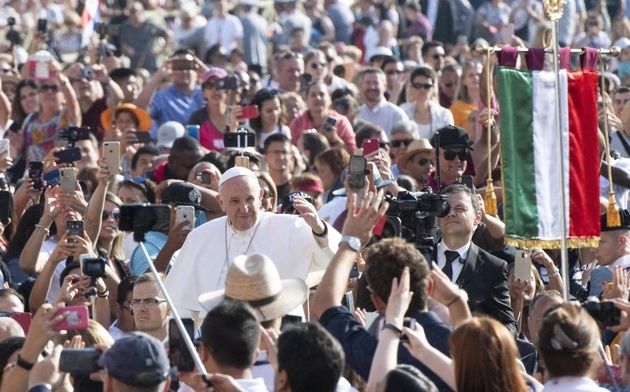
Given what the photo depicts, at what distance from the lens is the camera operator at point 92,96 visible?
14.5m

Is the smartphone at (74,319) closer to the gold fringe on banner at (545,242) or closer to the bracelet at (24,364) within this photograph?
the bracelet at (24,364)

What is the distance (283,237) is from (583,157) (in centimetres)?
181

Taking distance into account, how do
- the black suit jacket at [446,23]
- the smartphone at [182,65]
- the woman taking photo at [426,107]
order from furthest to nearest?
the black suit jacket at [446,23], the smartphone at [182,65], the woman taking photo at [426,107]

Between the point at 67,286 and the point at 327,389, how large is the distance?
112 inches

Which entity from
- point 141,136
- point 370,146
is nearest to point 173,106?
point 141,136

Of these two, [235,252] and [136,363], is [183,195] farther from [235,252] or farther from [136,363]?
[136,363]

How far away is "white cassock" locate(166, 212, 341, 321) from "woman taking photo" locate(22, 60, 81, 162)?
5.47 meters

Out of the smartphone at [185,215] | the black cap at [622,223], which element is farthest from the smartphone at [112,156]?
the black cap at [622,223]

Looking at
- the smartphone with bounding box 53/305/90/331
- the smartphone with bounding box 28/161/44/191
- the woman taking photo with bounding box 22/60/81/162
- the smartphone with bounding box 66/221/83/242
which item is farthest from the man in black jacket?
the woman taking photo with bounding box 22/60/81/162

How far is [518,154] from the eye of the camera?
8102 millimetres

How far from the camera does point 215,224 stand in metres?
8.57

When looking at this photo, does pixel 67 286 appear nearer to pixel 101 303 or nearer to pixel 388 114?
pixel 101 303

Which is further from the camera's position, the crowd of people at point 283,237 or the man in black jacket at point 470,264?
the man in black jacket at point 470,264

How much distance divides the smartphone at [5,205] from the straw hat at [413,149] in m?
3.38
